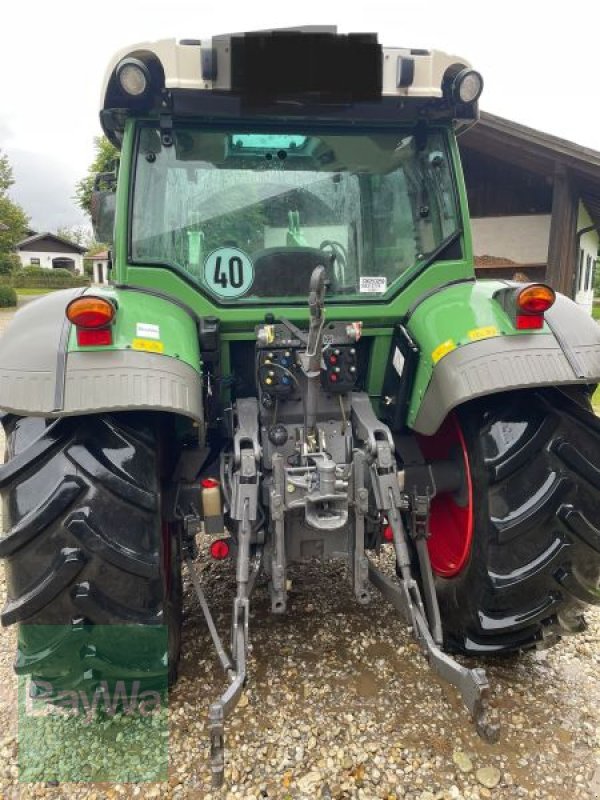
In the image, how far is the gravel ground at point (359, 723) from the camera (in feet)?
6.30

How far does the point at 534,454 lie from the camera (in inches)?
82.0

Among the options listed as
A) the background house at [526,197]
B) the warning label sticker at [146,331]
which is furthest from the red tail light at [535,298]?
the background house at [526,197]

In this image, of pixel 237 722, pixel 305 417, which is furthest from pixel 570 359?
pixel 237 722

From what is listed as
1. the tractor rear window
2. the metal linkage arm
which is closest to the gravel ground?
the metal linkage arm

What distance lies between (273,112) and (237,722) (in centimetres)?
241

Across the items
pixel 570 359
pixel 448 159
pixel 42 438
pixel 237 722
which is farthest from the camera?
pixel 448 159

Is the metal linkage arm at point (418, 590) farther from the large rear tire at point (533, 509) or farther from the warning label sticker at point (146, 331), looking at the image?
the warning label sticker at point (146, 331)

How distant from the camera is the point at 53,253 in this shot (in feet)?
191

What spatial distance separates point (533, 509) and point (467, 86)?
169 centimetres

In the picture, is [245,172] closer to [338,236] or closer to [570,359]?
[338,236]

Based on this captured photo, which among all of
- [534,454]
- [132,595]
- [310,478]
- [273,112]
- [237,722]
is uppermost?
[273,112]

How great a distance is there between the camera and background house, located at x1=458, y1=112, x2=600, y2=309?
8406 millimetres

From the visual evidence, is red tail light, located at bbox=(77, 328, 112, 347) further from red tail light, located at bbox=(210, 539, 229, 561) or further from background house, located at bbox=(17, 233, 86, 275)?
background house, located at bbox=(17, 233, 86, 275)

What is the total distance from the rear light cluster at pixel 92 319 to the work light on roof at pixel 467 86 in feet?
5.33
